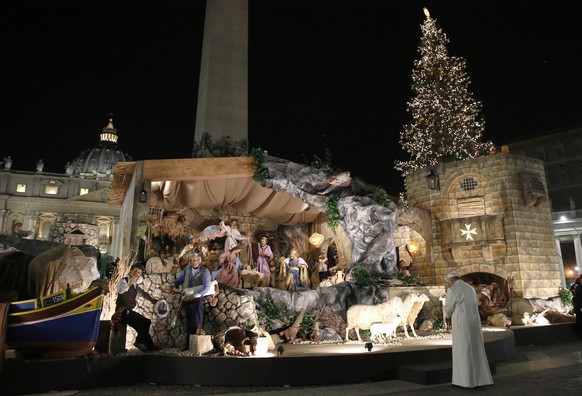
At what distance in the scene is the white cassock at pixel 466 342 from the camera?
593cm

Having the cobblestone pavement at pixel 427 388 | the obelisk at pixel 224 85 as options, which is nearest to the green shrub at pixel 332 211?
the obelisk at pixel 224 85

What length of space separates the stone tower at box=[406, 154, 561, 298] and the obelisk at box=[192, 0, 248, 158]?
27.7 feet

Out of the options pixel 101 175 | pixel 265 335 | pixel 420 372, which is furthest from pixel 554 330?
pixel 101 175

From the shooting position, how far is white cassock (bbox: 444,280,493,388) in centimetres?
593

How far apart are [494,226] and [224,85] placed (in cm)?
1191

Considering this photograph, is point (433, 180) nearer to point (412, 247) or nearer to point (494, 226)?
point (494, 226)

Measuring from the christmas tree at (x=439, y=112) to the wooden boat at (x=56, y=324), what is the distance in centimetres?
2059

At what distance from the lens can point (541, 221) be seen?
17031 millimetres

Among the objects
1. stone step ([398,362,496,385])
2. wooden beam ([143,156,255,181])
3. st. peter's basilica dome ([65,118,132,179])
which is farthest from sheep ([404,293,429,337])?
st. peter's basilica dome ([65,118,132,179])

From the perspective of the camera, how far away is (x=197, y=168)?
12039 millimetres

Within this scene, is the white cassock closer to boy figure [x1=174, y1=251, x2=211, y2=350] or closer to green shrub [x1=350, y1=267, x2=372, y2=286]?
boy figure [x1=174, y1=251, x2=211, y2=350]

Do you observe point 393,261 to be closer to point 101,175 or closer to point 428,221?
point 428,221

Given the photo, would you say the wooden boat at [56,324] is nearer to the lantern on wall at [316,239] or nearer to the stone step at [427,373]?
the stone step at [427,373]

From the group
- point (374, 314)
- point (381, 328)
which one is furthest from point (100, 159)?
point (381, 328)
